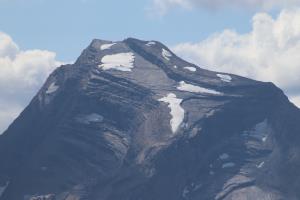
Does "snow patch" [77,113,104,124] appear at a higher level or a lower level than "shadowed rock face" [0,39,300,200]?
higher

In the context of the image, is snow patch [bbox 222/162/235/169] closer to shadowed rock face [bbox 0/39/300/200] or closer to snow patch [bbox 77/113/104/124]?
shadowed rock face [bbox 0/39/300/200]

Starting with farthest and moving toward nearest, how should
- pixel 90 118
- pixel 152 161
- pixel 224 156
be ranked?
pixel 90 118 < pixel 224 156 < pixel 152 161

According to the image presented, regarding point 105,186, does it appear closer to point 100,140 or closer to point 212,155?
point 100,140

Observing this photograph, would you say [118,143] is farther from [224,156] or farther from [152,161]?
[224,156]

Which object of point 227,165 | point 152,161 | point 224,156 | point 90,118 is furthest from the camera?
point 90,118

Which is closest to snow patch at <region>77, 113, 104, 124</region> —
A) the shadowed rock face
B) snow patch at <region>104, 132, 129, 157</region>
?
the shadowed rock face

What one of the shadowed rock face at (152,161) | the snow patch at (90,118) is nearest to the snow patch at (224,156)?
the shadowed rock face at (152,161)

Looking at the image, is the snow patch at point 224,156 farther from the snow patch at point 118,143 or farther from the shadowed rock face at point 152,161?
the snow patch at point 118,143

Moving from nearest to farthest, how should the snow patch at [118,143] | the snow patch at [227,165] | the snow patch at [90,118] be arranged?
the snow patch at [118,143] < the snow patch at [227,165] < the snow patch at [90,118]

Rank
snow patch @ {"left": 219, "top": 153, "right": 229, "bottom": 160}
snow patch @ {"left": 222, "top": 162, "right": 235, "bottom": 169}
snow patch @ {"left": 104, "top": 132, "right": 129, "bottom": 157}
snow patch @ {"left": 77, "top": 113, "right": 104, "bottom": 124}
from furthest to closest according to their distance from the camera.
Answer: snow patch @ {"left": 77, "top": 113, "right": 104, "bottom": 124} → snow patch @ {"left": 219, "top": 153, "right": 229, "bottom": 160} → snow patch @ {"left": 222, "top": 162, "right": 235, "bottom": 169} → snow patch @ {"left": 104, "top": 132, "right": 129, "bottom": 157}

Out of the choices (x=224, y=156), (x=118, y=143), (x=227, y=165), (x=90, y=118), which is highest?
(x=90, y=118)

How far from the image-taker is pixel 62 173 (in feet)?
600

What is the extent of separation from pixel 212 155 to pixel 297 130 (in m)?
25.8

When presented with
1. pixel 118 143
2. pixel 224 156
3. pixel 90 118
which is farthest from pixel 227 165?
pixel 90 118
